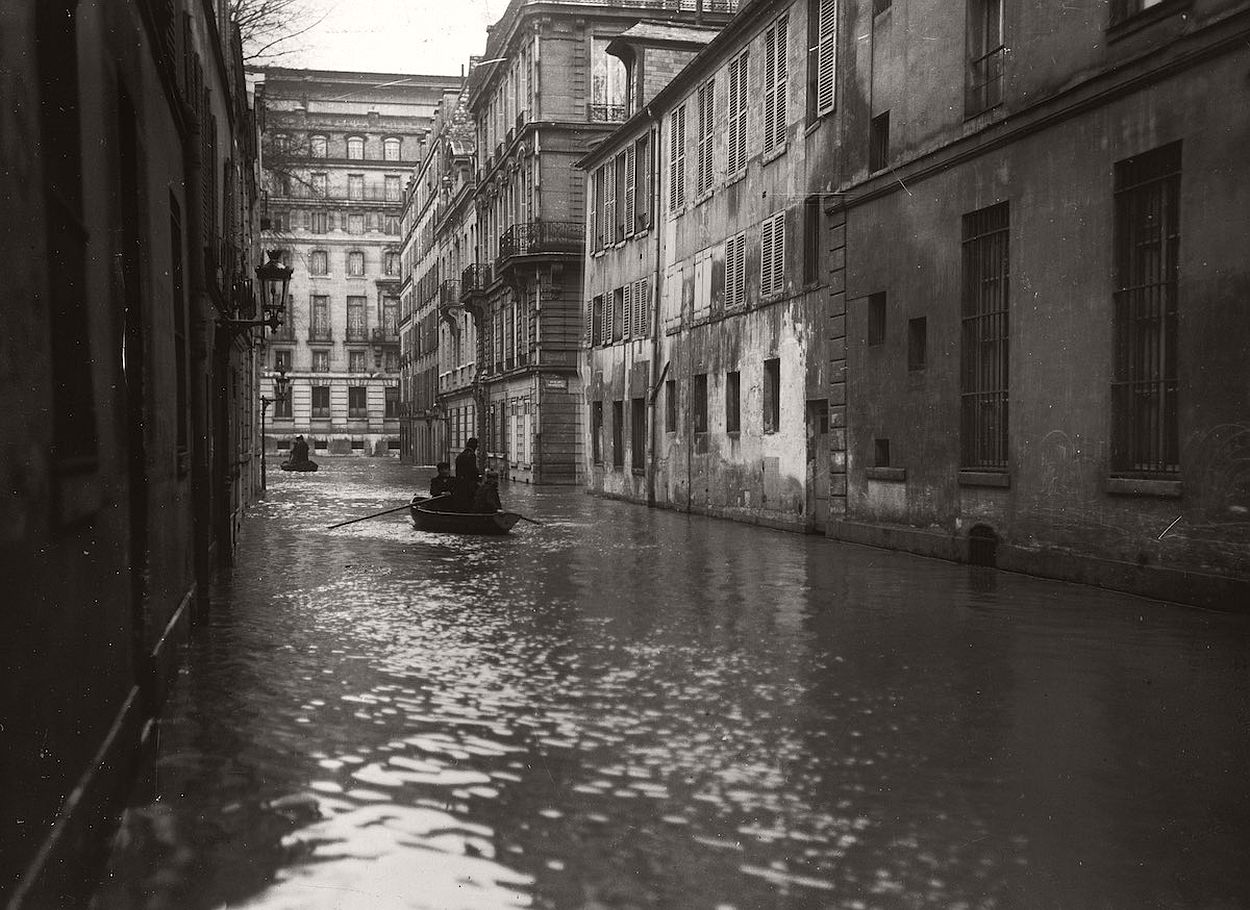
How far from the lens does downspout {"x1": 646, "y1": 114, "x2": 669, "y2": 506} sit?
1244 inches

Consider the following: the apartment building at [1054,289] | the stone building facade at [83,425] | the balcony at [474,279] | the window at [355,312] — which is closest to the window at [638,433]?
the apartment building at [1054,289]

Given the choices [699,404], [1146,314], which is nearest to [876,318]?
[1146,314]

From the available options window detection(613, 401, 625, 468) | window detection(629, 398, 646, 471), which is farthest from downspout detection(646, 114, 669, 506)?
window detection(613, 401, 625, 468)

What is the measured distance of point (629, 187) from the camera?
34.3 m

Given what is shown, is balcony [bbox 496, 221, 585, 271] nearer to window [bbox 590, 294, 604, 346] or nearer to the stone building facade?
window [bbox 590, 294, 604, 346]

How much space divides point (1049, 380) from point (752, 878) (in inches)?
453

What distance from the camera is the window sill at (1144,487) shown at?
12859 mm

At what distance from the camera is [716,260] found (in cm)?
2752

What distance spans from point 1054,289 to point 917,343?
3566mm

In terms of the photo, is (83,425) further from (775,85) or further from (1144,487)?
(775,85)

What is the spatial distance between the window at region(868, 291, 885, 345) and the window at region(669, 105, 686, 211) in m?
11.0

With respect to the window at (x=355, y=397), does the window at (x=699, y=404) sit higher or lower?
lower

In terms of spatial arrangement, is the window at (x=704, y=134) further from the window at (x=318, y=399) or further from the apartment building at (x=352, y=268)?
the window at (x=318, y=399)

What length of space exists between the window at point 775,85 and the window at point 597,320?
13093 millimetres
